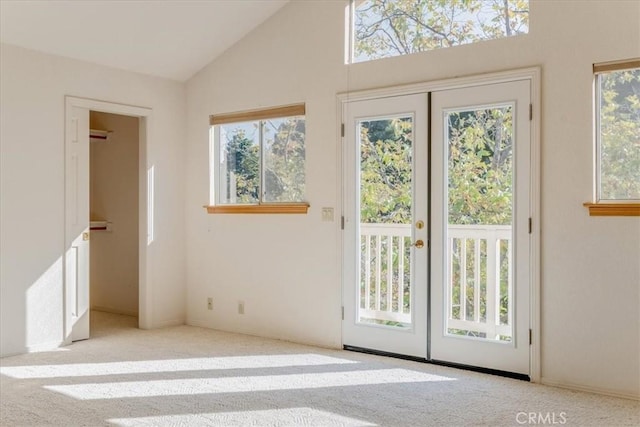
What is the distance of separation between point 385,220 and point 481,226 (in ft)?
2.55

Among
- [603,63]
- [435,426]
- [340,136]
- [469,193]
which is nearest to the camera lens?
[435,426]

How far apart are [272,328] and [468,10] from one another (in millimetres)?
3096

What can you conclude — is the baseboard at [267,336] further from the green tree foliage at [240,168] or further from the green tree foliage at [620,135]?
the green tree foliage at [620,135]

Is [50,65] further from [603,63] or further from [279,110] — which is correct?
[603,63]

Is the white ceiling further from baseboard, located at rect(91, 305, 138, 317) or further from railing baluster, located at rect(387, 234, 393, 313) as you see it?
baseboard, located at rect(91, 305, 138, 317)

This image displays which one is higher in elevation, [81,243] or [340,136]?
[340,136]

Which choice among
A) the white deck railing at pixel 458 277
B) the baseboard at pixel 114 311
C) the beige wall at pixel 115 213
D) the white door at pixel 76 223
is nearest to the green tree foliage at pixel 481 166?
the white deck railing at pixel 458 277

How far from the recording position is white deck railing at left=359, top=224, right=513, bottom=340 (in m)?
3.93

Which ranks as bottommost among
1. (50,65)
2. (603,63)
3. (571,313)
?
(571,313)

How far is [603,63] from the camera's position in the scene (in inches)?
138

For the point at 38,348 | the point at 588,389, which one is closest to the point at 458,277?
the point at 588,389

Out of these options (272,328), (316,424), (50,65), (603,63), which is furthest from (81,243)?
(603,63)

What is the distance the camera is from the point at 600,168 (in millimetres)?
3570

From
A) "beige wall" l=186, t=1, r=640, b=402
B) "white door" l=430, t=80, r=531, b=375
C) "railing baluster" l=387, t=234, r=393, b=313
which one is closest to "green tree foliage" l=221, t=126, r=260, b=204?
"beige wall" l=186, t=1, r=640, b=402
